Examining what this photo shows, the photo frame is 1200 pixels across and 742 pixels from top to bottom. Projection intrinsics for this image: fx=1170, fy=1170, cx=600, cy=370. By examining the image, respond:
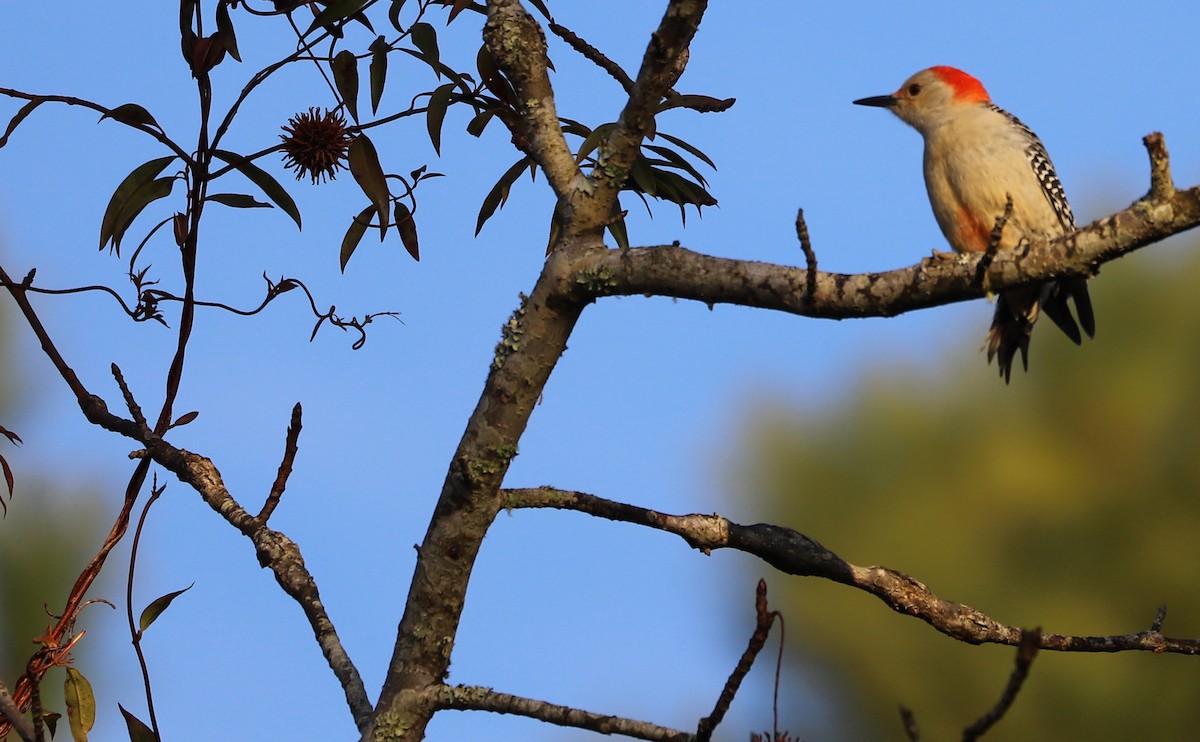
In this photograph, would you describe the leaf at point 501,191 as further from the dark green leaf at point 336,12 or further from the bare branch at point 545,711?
the bare branch at point 545,711

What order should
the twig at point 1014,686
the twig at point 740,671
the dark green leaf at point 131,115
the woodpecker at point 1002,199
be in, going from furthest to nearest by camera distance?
the woodpecker at point 1002,199, the dark green leaf at point 131,115, the twig at point 740,671, the twig at point 1014,686

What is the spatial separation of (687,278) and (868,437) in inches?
488

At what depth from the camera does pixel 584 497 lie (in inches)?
103

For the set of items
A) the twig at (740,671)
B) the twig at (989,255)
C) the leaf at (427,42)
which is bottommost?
the twig at (740,671)

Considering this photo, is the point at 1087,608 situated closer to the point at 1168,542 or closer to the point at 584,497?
the point at 1168,542

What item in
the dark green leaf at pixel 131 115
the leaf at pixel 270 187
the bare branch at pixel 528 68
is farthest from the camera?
the leaf at pixel 270 187

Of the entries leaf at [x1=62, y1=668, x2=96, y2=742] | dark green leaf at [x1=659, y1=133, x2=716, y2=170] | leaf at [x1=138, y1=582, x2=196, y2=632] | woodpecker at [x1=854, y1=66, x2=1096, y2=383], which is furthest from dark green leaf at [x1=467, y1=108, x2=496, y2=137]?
woodpecker at [x1=854, y1=66, x2=1096, y2=383]

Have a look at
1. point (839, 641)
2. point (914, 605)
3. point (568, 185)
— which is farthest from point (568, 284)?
point (839, 641)

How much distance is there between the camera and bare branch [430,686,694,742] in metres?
2.08

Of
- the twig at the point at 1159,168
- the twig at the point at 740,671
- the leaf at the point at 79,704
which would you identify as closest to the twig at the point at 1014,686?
the twig at the point at 740,671

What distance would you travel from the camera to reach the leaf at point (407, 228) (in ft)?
9.78

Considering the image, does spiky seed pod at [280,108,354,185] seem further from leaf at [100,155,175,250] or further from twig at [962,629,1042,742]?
twig at [962,629,1042,742]

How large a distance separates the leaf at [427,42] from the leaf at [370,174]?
25 centimetres

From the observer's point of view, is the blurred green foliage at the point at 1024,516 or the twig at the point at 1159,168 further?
the blurred green foliage at the point at 1024,516
